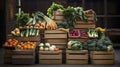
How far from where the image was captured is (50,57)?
958 cm

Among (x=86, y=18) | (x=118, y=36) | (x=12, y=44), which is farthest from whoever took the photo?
(x=118, y=36)

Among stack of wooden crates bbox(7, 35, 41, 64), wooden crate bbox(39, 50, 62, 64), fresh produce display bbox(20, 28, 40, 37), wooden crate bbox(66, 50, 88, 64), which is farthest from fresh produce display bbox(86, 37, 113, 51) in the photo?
stack of wooden crates bbox(7, 35, 41, 64)

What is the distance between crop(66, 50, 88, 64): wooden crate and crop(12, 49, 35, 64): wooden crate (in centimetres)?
104

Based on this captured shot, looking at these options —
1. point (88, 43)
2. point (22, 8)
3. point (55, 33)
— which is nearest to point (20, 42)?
point (55, 33)

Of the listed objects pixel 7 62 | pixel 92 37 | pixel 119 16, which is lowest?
pixel 7 62

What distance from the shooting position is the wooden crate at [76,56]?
9.55m

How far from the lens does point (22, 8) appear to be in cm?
1499

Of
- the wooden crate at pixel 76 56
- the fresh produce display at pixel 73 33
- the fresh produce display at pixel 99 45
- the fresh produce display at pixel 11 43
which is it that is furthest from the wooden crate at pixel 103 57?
the fresh produce display at pixel 11 43

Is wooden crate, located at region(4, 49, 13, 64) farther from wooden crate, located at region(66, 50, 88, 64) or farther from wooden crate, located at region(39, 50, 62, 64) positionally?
wooden crate, located at region(66, 50, 88, 64)

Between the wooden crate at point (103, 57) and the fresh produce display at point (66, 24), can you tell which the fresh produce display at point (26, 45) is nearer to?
the fresh produce display at point (66, 24)

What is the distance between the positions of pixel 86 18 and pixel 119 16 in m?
4.03

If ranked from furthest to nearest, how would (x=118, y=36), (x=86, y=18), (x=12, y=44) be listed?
(x=118, y=36), (x=86, y=18), (x=12, y=44)

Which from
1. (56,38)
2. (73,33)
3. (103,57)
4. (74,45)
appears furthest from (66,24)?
(103,57)

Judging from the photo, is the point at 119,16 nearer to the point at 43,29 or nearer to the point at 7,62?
the point at 43,29
